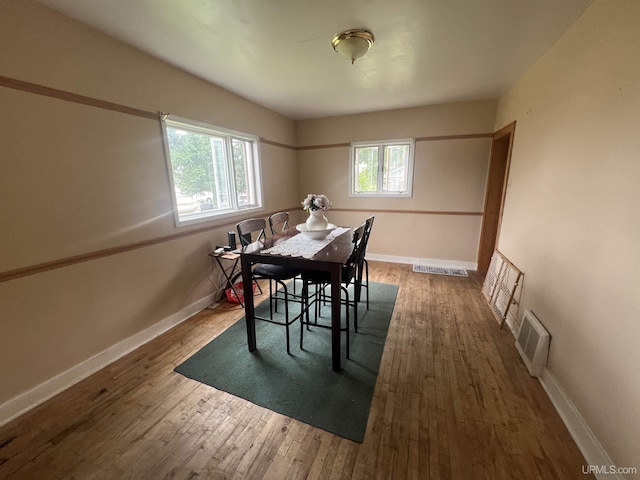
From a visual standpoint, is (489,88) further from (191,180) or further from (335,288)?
(191,180)

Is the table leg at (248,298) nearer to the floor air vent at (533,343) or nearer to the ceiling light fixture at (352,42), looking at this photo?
the ceiling light fixture at (352,42)

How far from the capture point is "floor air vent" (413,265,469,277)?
3.87 metres

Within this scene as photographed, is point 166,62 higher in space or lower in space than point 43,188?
higher

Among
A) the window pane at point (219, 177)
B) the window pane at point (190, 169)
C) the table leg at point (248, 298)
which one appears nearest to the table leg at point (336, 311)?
the table leg at point (248, 298)

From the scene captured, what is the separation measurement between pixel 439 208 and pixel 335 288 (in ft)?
9.98

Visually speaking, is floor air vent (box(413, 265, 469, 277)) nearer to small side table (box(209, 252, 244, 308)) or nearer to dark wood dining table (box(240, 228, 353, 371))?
dark wood dining table (box(240, 228, 353, 371))

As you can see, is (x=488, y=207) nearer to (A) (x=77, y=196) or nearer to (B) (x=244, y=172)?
(B) (x=244, y=172)

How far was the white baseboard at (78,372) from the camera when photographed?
1560 millimetres

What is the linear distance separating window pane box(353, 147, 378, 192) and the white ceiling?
4.48ft

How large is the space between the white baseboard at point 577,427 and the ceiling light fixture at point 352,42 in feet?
8.89

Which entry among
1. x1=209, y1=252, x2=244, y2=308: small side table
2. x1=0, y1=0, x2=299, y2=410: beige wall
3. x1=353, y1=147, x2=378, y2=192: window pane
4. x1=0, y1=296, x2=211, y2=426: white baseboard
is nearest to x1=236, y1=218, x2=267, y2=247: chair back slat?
x1=209, y1=252, x2=244, y2=308: small side table

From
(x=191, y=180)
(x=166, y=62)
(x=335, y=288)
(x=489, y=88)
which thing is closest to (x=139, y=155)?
(x=191, y=180)

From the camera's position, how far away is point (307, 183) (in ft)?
15.5

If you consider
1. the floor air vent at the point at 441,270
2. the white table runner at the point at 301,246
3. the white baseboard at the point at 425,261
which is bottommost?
the floor air vent at the point at 441,270
